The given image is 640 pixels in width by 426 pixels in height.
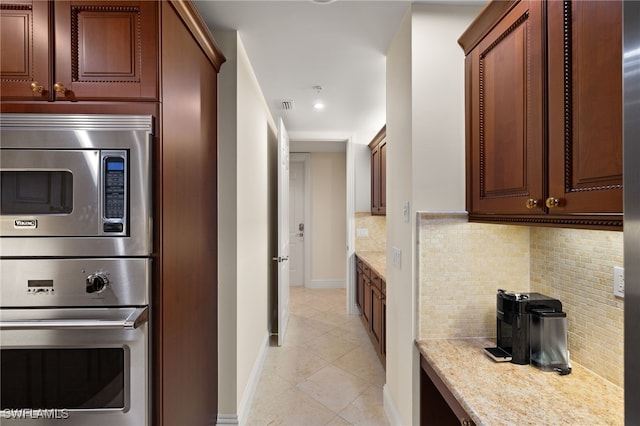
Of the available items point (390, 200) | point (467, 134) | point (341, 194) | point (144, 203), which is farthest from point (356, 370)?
point (341, 194)

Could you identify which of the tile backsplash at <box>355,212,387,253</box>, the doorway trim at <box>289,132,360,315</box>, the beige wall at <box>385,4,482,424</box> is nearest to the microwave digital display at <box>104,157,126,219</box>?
the beige wall at <box>385,4,482,424</box>

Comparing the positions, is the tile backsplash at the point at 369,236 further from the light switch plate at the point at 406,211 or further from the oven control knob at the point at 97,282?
the oven control knob at the point at 97,282

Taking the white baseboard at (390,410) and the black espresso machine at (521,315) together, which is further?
the white baseboard at (390,410)

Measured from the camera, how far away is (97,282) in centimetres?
114

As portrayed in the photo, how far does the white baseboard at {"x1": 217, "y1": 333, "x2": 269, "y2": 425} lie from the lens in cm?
197

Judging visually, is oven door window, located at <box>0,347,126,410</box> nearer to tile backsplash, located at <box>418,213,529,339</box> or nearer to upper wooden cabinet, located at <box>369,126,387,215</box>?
tile backsplash, located at <box>418,213,529,339</box>

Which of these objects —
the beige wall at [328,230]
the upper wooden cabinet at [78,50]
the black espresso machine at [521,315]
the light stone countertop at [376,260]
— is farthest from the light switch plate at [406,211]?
the beige wall at [328,230]

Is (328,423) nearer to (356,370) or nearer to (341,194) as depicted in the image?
(356,370)

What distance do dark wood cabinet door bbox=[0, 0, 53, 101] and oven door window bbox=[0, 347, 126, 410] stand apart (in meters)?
0.95

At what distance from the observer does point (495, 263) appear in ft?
5.32

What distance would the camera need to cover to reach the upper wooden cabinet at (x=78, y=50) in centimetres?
115

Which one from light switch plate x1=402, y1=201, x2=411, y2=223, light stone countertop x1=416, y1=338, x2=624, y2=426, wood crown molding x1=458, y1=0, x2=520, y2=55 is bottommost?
light stone countertop x1=416, y1=338, x2=624, y2=426

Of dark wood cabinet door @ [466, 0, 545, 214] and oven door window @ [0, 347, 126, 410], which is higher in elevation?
dark wood cabinet door @ [466, 0, 545, 214]

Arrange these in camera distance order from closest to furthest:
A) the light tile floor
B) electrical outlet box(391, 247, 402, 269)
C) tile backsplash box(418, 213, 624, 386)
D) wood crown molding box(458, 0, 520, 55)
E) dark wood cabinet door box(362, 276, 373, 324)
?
wood crown molding box(458, 0, 520, 55)
tile backsplash box(418, 213, 624, 386)
electrical outlet box(391, 247, 402, 269)
the light tile floor
dark wood cabinet door box(362, 276, 373, 324)
